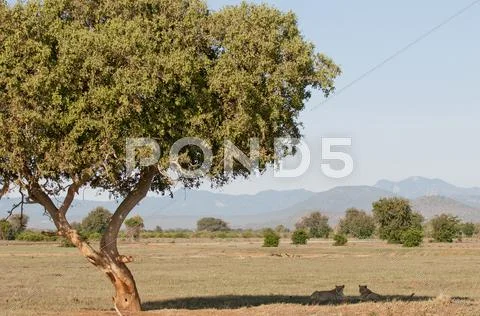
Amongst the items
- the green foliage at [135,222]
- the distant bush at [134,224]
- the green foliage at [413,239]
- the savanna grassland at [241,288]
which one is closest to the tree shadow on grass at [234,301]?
the savanna grassland at [241,288]

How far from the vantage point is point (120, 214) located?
2722cm

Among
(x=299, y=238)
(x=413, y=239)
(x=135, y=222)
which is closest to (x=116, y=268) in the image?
(x=413, y=239)

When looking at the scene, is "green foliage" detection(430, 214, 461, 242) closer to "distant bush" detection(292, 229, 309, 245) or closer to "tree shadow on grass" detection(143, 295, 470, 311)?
"distant bush" detection(292, 229, 309, 245)

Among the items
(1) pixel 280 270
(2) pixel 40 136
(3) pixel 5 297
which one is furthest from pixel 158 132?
(1) pixel 280 270

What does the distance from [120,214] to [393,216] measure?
12584 cm

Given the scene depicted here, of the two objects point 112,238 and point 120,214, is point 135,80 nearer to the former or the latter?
point 120,214

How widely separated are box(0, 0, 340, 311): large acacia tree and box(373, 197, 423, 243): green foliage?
120 m

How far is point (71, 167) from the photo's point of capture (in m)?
23.9

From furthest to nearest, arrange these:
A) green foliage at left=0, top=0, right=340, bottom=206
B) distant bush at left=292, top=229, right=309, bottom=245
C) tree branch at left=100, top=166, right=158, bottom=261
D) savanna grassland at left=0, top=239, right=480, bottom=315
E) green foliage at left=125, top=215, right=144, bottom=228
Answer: green foliage at left=125, top=215, right=144, bottom=228 < distant bush at left=292, top=229, right=309, bottom=245 < savanna grassland at left=0, top=239, right=480, bottom=315 < tree branch at left=100, top=166, right=158, bottom=261 < green foliage at left=0, top=0, right=340, bottom=206

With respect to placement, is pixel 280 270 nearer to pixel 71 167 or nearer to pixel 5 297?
pixel 5 297

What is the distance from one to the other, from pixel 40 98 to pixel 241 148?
6.68m

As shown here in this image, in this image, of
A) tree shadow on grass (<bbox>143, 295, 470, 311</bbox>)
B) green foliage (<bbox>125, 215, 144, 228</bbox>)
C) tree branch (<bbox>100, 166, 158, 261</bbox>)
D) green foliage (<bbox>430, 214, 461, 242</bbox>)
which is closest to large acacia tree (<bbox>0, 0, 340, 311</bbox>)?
tree branch (<bbox>100, 166, 158, 261</bbox>)

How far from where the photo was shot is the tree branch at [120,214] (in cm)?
2708

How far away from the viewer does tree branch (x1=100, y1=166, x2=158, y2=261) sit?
27078 mm
